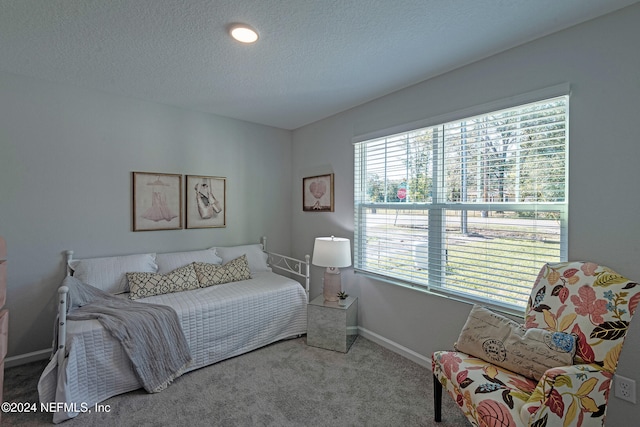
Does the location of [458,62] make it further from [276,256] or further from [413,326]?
[276,256]

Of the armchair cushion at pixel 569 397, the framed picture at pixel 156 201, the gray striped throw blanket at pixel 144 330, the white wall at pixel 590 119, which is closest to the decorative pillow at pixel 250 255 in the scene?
the framed picture at pixel 156 201

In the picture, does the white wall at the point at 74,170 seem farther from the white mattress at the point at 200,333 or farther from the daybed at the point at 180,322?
the white mattress at the point at 200,333

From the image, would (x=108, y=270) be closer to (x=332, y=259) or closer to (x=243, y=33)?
(x=332, y=259)

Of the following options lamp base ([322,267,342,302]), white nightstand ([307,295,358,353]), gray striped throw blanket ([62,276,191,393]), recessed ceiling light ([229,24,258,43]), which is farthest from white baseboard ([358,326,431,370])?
recessed ceiling light ([229,24,258,43])

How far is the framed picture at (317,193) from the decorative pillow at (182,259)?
1.27 meters

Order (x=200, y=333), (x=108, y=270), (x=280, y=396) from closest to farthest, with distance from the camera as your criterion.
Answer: (x=280, y=396), (x=200, y=333), (x=108, y=270)

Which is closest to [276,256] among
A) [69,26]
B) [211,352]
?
[211,352]

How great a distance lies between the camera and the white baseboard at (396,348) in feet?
7.85

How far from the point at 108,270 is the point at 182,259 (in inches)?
24.5

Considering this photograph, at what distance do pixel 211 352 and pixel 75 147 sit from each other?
7.25ft

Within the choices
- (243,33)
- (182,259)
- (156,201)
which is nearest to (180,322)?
(182,259)

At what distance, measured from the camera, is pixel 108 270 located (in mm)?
2551

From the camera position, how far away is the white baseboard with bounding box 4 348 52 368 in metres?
2.33

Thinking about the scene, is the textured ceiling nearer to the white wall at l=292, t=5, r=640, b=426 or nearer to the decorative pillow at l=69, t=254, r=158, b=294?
the white wall at l=292, t=5, r=640, b=426
